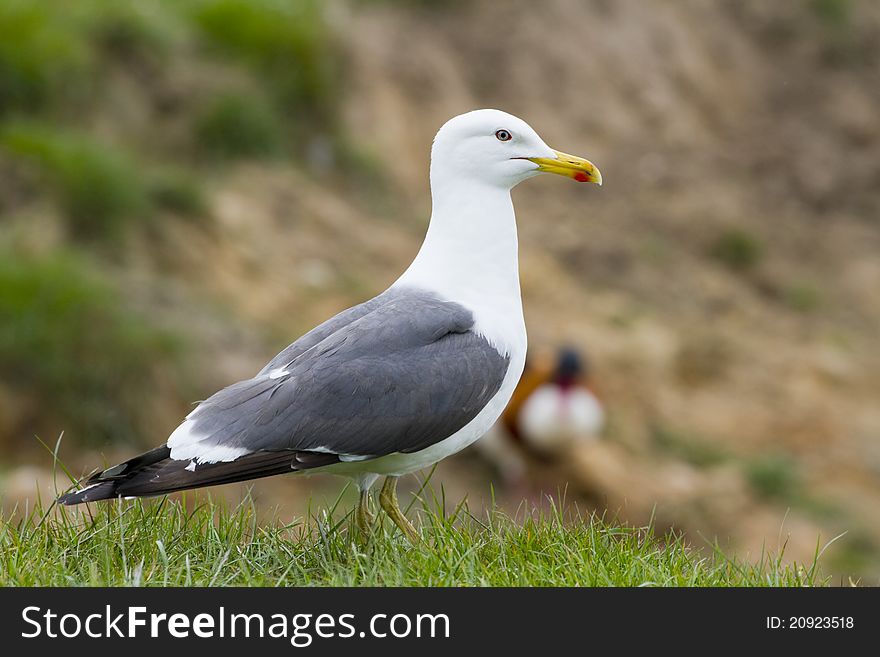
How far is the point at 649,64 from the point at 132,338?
9.21 m

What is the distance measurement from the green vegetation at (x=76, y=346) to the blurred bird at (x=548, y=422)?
9.83 feet

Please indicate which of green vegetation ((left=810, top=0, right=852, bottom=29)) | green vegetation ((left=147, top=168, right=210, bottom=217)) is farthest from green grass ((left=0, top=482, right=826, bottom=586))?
green vegetation ((left=810, top=0, right=852, bottom=29))

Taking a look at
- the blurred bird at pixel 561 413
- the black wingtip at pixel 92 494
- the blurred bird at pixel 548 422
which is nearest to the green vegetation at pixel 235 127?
the blurred bird at pixel 548 422

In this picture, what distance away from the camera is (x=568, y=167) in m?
4.96

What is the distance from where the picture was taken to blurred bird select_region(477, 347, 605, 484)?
1019 centimetres

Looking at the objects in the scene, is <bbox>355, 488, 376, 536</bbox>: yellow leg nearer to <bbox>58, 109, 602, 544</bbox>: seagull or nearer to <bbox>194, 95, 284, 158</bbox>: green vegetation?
<bbox>58, 109, 602, 544</bbox>: seagull

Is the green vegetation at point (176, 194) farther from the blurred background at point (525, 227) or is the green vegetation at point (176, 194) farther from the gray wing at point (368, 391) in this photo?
the gray wing at point (368, 391)

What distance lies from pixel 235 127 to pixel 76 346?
358 cm

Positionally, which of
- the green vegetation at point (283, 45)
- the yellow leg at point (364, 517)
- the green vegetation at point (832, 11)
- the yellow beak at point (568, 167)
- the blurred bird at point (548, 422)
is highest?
the green vegetation at point (832, 11)

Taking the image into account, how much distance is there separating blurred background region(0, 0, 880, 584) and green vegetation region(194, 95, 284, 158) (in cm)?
3

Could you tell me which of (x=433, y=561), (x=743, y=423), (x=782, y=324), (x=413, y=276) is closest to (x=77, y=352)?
(x=413, y=276)

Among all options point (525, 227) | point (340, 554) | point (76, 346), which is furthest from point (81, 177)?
point (340, 554)

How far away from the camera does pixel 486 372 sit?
4.50 meters

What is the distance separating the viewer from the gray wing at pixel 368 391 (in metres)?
4.27
